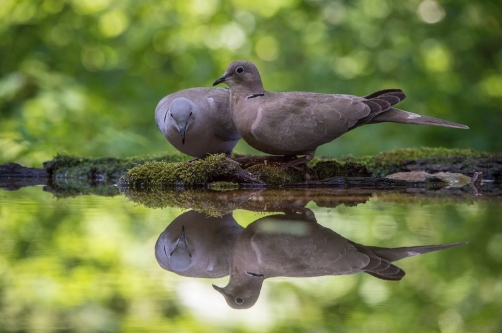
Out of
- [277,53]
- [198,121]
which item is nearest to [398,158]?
[198,121]

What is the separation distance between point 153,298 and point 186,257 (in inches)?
20.2

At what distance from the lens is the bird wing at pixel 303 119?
3934mm

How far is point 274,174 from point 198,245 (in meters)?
2.02

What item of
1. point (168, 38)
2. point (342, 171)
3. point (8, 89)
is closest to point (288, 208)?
point (342, 171)

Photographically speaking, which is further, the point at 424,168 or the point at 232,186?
the point at 424,168

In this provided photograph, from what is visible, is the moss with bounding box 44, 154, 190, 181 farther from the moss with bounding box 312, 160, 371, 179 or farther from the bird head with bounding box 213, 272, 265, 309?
the bird head with bounding box 213, 272, 265, 309

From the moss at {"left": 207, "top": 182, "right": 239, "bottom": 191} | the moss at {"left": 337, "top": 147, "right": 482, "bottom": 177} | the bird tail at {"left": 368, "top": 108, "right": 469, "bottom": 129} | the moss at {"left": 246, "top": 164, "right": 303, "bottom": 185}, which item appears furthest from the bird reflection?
the moss at {"left": 337, "top": 147, "right": 482, "bottom": 177}

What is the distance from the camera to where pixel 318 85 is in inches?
337

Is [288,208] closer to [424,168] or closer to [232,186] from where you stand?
[232,186]

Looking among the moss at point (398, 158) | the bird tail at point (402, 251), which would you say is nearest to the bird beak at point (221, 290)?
the bird tail at point (402, 251)

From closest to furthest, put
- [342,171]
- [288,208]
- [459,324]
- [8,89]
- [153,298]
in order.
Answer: [459,324] < [153,298] < [288,208] < [342,171] < [8,89]

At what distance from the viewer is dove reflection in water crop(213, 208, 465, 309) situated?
1.54 metres

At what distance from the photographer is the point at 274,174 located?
13.1 feet

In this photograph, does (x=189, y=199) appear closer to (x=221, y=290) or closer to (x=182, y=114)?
(x=182, y=114)
